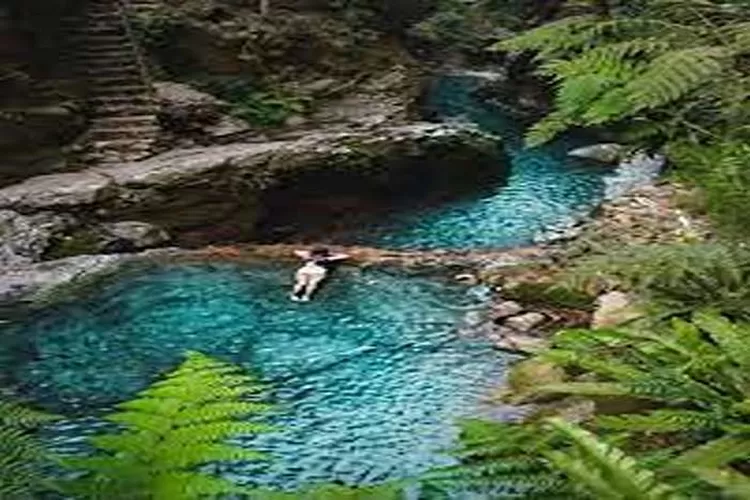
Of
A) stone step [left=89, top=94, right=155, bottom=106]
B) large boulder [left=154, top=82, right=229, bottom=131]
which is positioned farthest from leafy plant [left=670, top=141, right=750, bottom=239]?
stone step [left=89, top=94, right=155, bottom=106]

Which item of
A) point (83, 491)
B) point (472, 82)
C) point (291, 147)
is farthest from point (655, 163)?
point (83, 491)

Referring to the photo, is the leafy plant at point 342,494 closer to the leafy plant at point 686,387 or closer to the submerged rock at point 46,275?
the leafy plant at point 686,387

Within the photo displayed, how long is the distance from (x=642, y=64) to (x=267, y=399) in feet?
13.2

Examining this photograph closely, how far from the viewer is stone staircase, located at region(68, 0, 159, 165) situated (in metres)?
13.8

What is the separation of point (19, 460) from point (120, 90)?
42.8 ft

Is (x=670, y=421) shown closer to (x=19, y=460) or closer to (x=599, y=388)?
(x=599, y=388)

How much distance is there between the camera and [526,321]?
8.43m

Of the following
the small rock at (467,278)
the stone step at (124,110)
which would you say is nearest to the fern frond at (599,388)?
the small rock at (467,278)

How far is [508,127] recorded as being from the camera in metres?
19.1

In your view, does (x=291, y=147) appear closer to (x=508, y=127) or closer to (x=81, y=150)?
(x=81, y=150)

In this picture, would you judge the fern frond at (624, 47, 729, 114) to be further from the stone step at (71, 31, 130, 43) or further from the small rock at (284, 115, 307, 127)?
the stone step at (71, 31, 130, 43)

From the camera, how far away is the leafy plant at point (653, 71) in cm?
347

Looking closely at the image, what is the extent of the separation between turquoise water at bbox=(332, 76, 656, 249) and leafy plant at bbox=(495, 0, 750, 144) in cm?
746

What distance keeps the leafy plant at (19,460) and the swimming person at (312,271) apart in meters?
6.74
